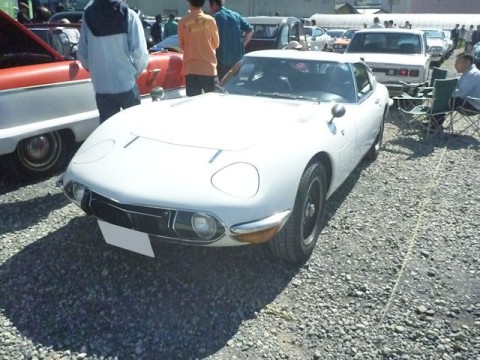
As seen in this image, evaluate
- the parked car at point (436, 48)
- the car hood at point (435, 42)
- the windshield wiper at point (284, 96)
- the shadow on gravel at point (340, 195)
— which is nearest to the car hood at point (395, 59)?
the shadow on gravel at point (340, 195)

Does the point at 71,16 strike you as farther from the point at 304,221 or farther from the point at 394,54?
the point at 304,221

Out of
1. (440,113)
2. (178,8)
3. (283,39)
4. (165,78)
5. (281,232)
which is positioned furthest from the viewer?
(178,8)

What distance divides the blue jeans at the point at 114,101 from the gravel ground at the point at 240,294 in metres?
0.84

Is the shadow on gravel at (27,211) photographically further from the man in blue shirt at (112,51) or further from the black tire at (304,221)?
the black tire at (304,221)

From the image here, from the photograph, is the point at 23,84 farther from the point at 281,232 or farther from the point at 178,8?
the point at 178,8

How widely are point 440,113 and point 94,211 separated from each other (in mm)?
5126

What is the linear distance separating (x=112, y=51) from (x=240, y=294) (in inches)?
88.3

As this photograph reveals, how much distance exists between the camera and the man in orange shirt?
4766 millimetres

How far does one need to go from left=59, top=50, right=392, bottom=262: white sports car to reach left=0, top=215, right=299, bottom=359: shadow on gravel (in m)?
0.28

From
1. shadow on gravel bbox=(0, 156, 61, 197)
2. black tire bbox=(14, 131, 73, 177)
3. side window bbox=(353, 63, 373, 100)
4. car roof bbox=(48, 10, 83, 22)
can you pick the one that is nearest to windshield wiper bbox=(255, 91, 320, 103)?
side window bbox=(353, 63, 373, 100)

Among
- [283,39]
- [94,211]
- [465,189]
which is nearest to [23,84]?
[94,211]

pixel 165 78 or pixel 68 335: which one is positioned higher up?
pixel 165 78

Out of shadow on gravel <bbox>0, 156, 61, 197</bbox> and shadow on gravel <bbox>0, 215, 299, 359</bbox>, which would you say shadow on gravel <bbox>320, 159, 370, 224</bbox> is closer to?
shadow on gravel <bbox>0, 215, 299, 359</bbox>

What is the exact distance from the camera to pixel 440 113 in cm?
596
